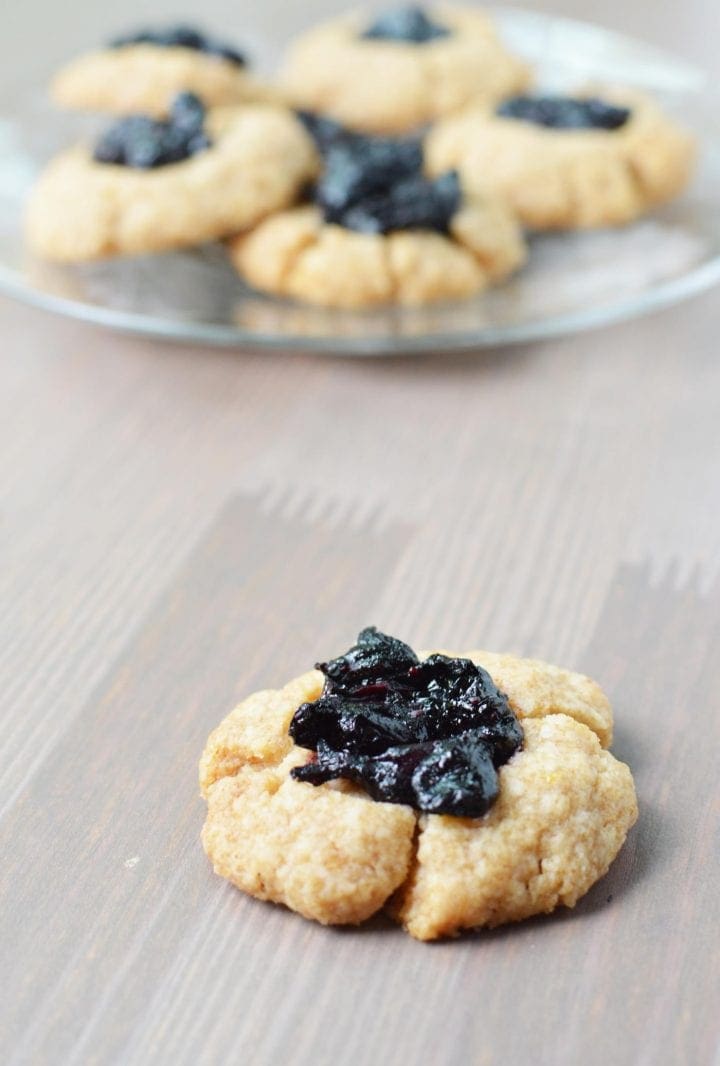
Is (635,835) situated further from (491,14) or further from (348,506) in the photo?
(491,14)

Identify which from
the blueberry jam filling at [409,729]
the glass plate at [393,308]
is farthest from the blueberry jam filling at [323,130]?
the blueberry jam filling at [409,729]

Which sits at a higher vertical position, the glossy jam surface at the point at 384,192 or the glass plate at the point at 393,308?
the glossy jam surface at the point at 384,192

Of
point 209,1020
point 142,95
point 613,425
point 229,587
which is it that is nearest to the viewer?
point 209,1020

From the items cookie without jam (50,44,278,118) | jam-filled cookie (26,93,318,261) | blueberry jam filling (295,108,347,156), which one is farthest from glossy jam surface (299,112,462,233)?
cookie without jam (50,44,278,118)

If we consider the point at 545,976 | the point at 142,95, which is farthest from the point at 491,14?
the point at 545,976

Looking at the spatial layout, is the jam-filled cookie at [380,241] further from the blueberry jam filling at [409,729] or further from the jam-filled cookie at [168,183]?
the blueberry jam filling at [409,729]

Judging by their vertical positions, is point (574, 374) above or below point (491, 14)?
below
